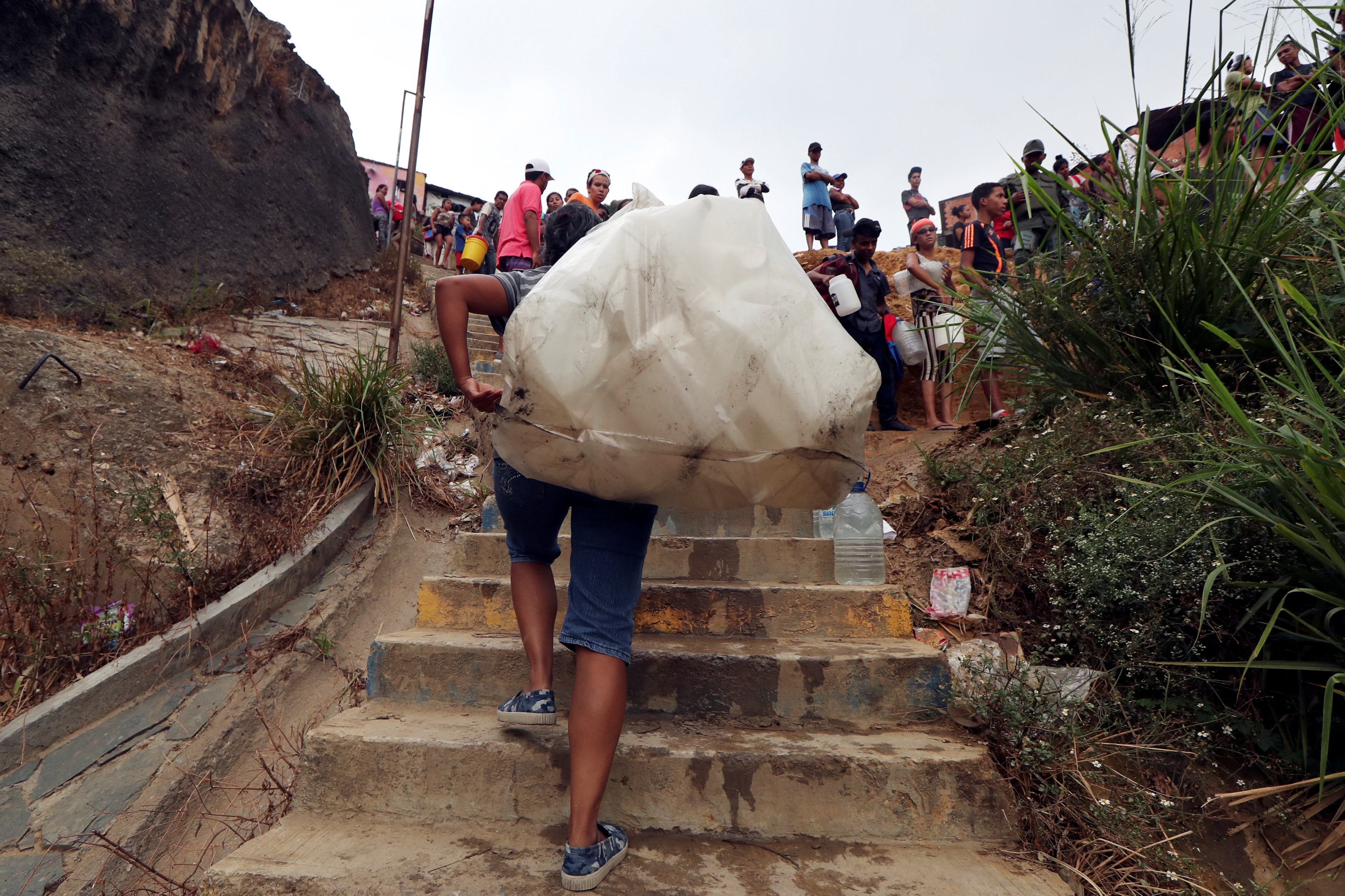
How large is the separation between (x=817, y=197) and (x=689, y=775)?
27.8ft

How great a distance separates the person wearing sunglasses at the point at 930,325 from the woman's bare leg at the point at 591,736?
12.1 ft

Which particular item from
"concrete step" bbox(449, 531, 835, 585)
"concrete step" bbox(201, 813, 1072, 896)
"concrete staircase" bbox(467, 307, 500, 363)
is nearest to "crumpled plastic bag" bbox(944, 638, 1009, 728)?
"concrete step" bbox(201, 813, 1072, 896)

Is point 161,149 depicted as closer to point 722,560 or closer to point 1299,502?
point 722,560

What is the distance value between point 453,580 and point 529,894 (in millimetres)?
1327

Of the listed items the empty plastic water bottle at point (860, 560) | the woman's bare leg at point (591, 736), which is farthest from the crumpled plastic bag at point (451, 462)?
the woman's bare leg at point (591, 736)

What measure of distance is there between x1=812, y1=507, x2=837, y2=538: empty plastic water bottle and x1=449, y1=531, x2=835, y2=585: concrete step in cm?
31

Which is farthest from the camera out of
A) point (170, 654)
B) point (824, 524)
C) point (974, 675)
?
point (824, 524)

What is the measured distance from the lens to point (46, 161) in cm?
505

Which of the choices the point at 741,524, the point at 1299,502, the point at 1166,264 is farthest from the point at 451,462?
the point at 1299,502

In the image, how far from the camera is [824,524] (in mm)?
3209

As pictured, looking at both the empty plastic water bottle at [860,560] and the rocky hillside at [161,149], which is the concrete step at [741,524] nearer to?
the empty plastic water bottle at [860,560]

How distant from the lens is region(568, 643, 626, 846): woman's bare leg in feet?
4.77

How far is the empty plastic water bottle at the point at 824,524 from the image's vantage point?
316 centimetres

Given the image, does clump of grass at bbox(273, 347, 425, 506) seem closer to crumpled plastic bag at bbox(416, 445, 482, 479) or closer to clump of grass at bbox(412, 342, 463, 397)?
crumpled plastic bag at bbox(416, 445, 482, 479)
